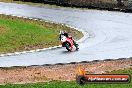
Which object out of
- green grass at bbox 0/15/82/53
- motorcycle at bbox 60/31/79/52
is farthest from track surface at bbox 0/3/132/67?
green grass at bbox 0/15/82/53

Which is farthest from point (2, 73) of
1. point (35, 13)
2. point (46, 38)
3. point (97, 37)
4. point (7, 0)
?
point (7, 0)

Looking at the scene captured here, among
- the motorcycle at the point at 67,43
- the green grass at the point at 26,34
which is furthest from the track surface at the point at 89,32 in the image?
the green grass at the point at 26,34

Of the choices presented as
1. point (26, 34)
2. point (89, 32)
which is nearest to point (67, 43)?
point (26, 34)

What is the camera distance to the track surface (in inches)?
893

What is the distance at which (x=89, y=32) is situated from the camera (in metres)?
30.3

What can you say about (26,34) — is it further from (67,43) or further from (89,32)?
(67,43)

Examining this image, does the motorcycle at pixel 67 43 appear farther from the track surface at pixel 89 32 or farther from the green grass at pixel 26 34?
the green grass at pixel 26 34

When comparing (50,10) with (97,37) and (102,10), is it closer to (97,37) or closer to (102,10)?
(102,10)

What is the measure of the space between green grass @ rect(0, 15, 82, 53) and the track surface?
1462 millimetres

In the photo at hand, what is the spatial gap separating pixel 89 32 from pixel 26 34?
4.57 m

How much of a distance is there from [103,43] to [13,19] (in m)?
9.66

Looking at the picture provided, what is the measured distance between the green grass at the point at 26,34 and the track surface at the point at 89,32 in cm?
146

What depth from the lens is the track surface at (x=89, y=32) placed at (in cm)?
2268

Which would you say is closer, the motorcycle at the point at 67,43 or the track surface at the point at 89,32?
the track surface at the point at 89,32
